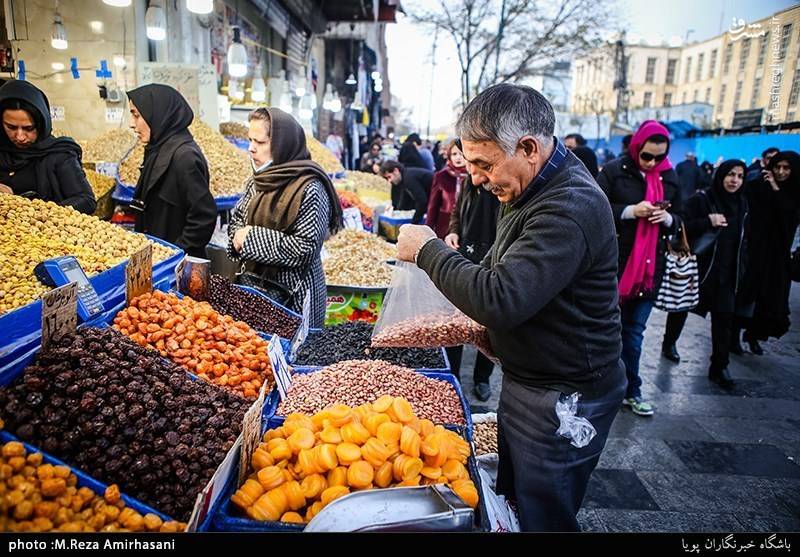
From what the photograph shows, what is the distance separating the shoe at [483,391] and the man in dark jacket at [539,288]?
2.40 metres

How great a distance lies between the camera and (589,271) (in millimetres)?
1601

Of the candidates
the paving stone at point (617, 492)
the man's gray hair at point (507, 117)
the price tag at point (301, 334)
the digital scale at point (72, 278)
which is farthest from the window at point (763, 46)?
the digital scale at point (72, 278)

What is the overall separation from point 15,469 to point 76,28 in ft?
11.9

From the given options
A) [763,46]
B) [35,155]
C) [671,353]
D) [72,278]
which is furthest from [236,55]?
[671,353]

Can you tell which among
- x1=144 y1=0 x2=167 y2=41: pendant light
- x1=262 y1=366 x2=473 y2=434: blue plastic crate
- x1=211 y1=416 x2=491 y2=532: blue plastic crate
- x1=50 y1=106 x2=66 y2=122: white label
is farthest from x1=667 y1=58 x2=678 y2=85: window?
x1=211 y1=416 x2=491 y2=532: blue plastic crate

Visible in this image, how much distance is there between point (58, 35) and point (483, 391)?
13.0ft

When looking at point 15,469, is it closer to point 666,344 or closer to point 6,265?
point 6,265

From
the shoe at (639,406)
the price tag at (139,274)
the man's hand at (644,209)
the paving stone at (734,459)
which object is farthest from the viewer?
the shoe at (639,406)

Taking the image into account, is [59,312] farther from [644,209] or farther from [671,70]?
[671,70]

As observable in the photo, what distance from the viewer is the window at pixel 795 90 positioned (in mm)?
3338

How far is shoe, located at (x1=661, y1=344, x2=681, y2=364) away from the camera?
543cm

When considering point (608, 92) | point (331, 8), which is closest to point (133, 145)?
point (331, 8)

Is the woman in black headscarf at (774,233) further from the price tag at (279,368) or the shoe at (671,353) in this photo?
the price tag at (279,368)

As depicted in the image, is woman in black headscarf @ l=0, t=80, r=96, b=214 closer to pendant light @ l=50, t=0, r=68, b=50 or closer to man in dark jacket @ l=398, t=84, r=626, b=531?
pendant light @ l=50, t=0, r=68, b=50
